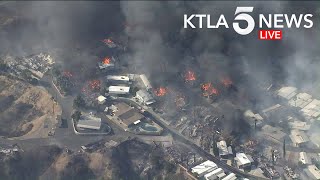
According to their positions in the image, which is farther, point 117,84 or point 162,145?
point 117,84

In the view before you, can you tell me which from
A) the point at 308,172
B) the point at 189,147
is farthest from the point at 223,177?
the point at 308,172

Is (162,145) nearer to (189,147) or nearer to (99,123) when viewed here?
(189,147)

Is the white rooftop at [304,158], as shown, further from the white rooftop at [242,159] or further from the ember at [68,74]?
the ember at [68,74]

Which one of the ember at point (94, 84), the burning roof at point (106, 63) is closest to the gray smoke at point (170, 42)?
the burning roof at point (106, 63)

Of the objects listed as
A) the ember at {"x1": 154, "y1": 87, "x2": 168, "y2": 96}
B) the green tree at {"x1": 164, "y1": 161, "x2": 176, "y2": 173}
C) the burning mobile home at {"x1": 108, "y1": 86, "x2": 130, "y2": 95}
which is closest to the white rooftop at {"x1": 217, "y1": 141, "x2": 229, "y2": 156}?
the green tree at {"x1": 164, "y1": 161, "x2": 176, "y2": 173}

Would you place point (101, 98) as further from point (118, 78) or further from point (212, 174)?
point (212, 174)

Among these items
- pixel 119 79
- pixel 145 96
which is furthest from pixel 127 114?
pixel 119 79

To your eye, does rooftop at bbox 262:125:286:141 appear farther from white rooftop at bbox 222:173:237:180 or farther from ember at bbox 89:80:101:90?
ember at bbox 89:80:101:90
